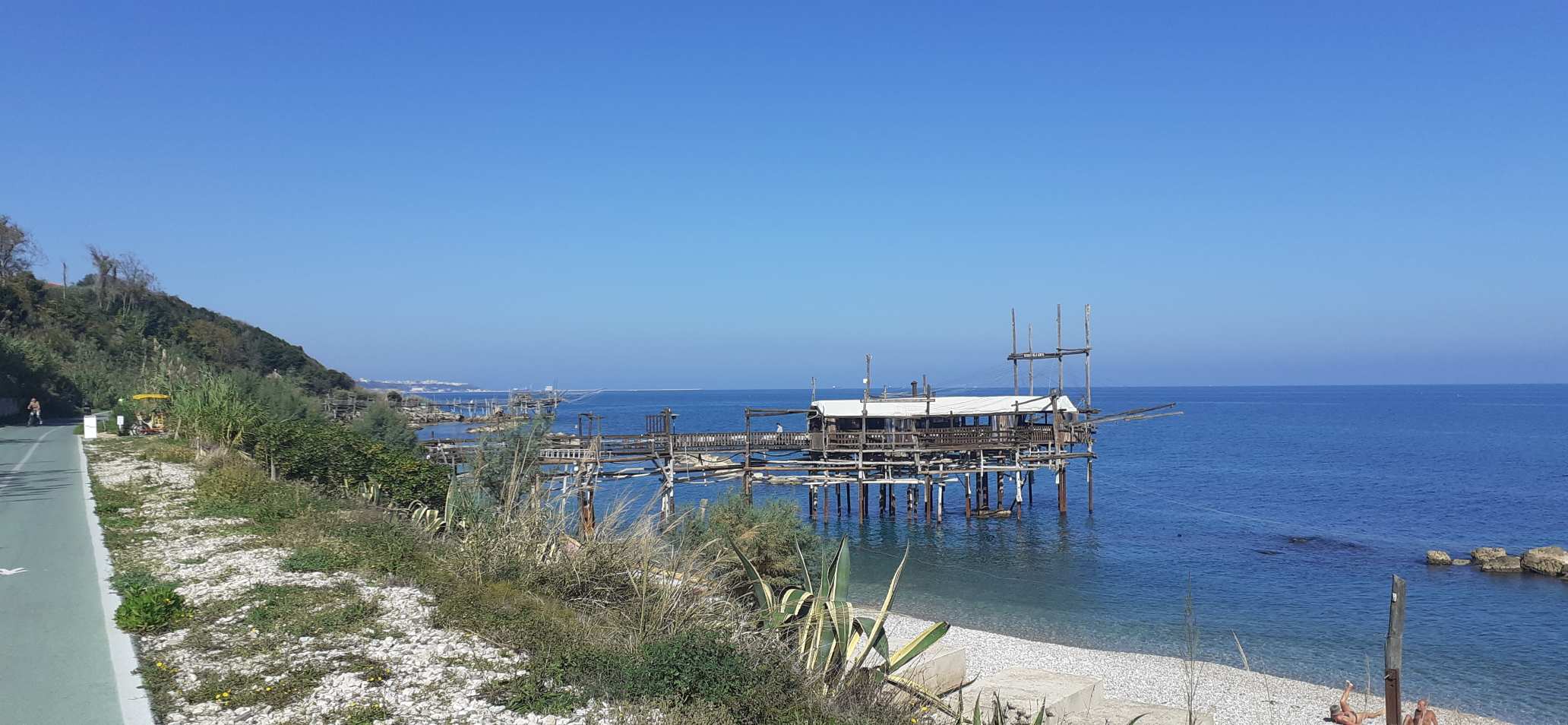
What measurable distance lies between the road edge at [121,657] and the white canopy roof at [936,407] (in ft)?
85.1

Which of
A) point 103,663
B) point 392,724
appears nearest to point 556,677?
point 392,724

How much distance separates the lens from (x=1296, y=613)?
837 inches

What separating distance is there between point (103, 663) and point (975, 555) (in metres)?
24.2

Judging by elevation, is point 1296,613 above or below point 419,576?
below

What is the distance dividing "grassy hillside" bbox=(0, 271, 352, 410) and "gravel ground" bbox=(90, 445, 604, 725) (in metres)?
21.6

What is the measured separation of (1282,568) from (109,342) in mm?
63271

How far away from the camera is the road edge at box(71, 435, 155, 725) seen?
565 cm

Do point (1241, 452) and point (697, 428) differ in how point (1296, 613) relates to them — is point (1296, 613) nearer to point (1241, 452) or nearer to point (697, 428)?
point (1241, 452)

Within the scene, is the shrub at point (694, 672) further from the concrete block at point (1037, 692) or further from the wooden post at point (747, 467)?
the wooden post at point (747, 467)

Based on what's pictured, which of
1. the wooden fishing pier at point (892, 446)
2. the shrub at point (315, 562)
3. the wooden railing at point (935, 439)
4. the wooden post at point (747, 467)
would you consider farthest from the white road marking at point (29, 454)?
the wooden railing at point (935, 439)

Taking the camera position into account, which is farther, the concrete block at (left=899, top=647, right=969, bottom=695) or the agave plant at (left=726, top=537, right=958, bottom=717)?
the concrete block at (left=899, top=647, right=969, bottom=695)

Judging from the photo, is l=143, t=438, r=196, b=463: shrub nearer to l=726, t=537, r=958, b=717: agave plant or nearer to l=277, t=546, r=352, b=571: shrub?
l=277, t=546, r=352, b=571: shrub

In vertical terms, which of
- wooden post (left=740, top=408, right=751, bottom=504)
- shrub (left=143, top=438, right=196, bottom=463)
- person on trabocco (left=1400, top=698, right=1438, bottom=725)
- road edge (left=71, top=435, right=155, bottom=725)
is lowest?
person on trabocco (left=1400, top=698, right=1438, bottom=725)

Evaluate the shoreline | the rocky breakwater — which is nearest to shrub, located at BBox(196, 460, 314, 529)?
the shoreline
